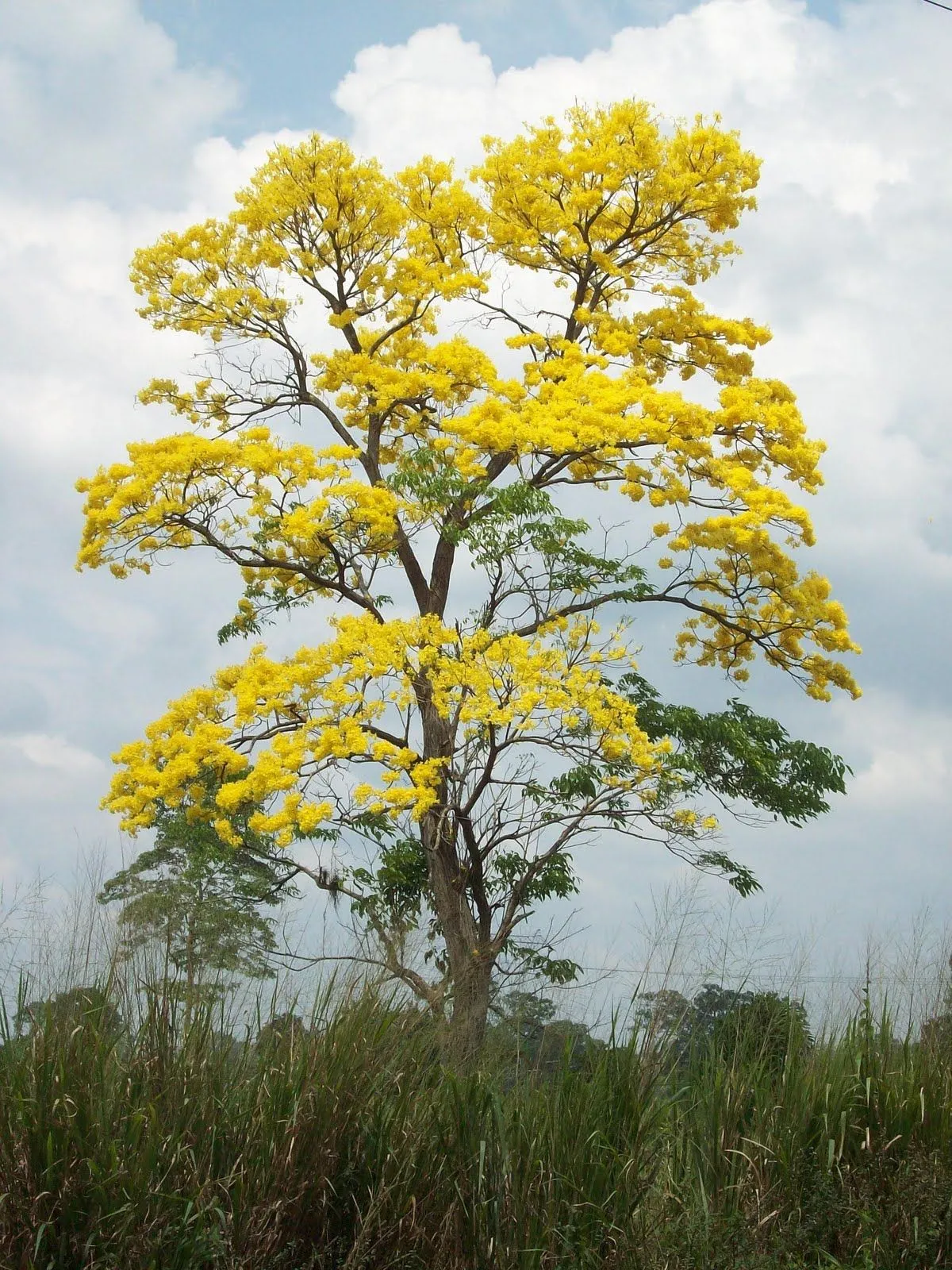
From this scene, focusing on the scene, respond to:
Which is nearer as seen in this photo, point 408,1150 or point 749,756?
point 408,1150

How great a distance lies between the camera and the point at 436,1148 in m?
5.01

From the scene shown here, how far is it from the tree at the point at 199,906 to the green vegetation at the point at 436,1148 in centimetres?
25

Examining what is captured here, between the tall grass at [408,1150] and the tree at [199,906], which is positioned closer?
the tall grass at [408,1150]

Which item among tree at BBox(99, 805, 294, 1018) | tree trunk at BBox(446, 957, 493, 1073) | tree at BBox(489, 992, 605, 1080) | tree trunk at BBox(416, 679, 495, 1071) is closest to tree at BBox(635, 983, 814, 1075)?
tree at BBox(489, 992, 605, 1080)

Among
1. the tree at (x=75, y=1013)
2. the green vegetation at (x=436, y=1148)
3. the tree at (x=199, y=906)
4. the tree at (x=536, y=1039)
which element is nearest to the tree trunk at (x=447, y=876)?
the tree at (x=199, y=906)

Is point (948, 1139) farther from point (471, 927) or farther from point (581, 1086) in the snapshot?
point (471, 927)

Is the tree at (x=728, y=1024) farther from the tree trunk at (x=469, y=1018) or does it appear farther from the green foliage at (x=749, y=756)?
the green foliage at (x=749, y=756)

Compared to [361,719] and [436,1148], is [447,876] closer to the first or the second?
[361,719]

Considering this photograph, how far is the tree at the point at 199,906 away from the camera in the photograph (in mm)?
5336

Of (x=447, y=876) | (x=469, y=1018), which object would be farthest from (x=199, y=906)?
(x=447, y=876)

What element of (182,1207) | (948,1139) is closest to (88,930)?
(182,1207)

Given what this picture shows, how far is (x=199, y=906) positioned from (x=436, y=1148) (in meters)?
3.55

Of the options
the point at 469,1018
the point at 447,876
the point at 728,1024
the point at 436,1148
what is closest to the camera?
the point at 436,1148

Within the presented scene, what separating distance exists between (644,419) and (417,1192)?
702 cm
